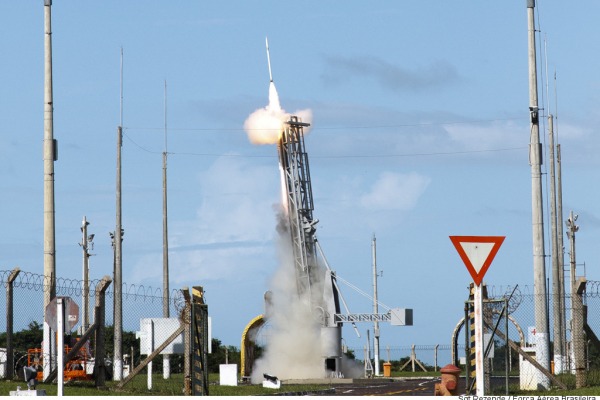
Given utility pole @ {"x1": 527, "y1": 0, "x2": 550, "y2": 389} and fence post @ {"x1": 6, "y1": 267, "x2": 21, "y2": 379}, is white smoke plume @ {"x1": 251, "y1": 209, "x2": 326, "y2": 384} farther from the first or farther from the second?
fence post @ {"x1": 6, "y1": 267, "x2": 21, "y2": 379}

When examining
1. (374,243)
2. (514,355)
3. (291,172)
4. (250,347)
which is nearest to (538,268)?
(514,355)

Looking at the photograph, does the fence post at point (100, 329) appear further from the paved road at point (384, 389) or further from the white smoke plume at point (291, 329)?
the white smoke plume at point (291, 329)

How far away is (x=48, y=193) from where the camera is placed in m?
33.6

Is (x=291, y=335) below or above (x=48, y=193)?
below

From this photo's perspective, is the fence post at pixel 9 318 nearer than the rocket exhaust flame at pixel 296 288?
Yes

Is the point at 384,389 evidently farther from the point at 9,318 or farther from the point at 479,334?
the point at 479,334

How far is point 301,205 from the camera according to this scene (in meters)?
55.6

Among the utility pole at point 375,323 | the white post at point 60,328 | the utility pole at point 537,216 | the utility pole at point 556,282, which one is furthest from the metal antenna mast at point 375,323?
the white post at point 60,328

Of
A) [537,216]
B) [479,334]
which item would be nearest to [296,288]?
[537,216]

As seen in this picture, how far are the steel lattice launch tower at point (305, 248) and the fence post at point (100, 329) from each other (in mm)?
23739

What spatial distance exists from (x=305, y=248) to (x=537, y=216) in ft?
73.9

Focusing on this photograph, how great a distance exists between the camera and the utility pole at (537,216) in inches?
1340

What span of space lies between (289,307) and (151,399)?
3475 centimetres

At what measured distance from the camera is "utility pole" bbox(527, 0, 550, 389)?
34.0 meters
